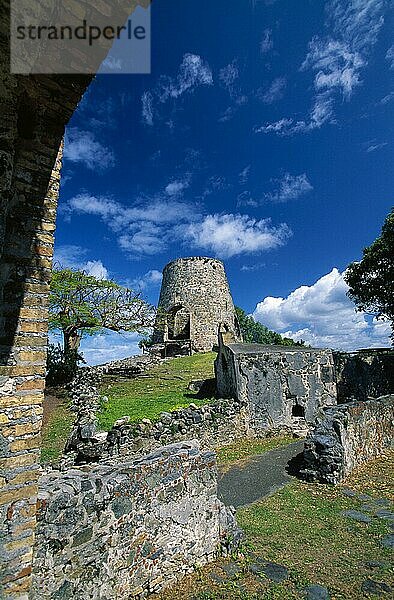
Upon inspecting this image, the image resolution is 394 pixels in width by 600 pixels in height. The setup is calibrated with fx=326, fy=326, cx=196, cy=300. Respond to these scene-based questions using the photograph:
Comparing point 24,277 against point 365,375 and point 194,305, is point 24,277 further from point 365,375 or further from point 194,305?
point 194,305

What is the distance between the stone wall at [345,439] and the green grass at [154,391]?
14.9 ft

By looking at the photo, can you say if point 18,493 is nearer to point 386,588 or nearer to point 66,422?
A: point 386,588

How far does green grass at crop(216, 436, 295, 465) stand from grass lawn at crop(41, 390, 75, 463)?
4219mm

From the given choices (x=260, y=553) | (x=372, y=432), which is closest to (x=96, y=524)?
(x=260, y=553)

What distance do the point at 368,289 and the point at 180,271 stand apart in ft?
52.4

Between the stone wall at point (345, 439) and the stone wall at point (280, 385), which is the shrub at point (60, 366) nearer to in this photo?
the stone wall at point (280, 385)

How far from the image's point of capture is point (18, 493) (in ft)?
8.14

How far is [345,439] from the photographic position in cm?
768

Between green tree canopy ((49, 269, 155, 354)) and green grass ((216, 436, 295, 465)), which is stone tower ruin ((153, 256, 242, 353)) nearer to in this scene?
green tree canopy ((49, 269, 155, 354))

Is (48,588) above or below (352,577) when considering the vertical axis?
above

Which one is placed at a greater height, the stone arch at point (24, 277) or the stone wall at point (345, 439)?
the stone arch at point (24, 277)

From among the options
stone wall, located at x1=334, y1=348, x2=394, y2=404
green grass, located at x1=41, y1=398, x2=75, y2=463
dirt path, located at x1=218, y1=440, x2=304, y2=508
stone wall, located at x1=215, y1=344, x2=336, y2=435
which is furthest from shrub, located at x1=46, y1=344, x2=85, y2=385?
stone wall, located at x1=334, y1=348, x2=394, y2=404

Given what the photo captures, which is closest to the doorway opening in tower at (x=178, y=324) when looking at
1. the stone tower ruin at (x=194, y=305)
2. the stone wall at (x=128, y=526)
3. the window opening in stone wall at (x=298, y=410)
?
the stone tower ruin at (x=194, y=305)

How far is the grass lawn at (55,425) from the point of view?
7.93 meters
